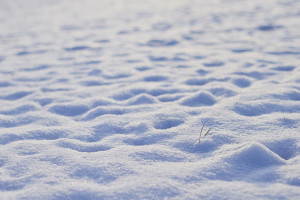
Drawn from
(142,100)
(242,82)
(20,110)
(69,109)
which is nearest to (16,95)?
(20,110)

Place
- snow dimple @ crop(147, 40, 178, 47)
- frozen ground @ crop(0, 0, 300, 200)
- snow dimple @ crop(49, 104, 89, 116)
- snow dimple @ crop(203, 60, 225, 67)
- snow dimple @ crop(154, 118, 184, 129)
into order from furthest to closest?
snow dimple @ crop(147, 40, 178, 47), snow dimple @ crop(203, 60, 225, 67), snow dimple @ crop(49, 104, 89, 116), snow dimple @ crop(154, 118, 184, 129), frozen ground @ crop(0, 0, 300, 200)

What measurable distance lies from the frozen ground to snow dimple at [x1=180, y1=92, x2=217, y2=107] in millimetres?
15

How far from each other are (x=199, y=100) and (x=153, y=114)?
51 cm

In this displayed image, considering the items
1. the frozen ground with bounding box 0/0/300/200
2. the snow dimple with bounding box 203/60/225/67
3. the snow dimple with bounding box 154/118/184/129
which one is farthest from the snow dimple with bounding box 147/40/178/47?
the snow dimple with bounding box 154/118/184/129

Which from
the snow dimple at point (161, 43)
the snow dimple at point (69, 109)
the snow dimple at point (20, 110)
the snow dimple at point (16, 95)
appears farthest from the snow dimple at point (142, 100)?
the snow dimple at point (161, 43)

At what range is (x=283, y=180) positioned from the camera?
1.49 meters

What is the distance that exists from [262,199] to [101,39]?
4.74 metres

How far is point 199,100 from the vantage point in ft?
8.76

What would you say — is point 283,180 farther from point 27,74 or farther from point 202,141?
point 27,74

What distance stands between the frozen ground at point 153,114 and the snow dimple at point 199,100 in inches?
0.6

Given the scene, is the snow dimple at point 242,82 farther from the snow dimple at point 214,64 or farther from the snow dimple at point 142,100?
the snow dimple at point 142,100

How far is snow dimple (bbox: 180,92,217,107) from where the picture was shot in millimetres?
2611

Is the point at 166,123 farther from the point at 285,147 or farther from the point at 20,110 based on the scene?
the point at 20,110

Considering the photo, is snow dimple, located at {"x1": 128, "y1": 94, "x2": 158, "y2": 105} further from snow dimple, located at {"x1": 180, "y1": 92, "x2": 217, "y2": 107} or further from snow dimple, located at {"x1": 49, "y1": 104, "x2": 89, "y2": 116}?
snow dimple, located at {"x1": 49, "y1": 104, "x2": 89, "y2": 116}
